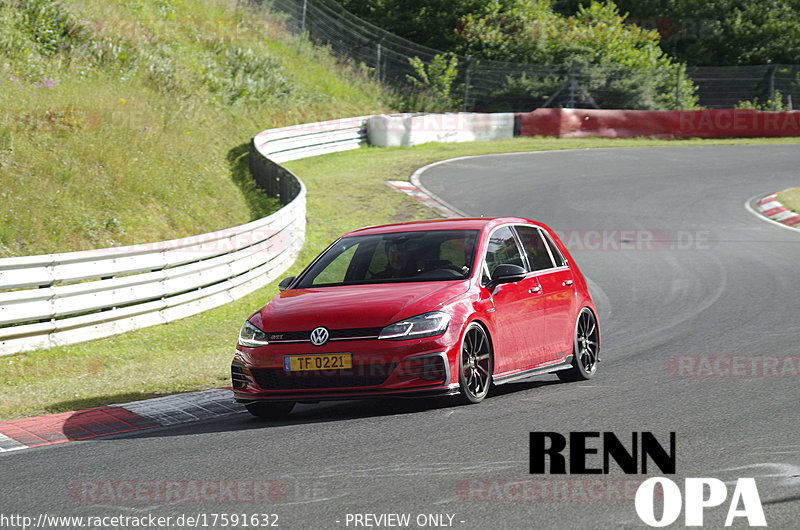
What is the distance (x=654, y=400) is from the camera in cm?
781

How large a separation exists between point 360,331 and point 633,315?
23.2ft

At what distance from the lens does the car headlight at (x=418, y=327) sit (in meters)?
7.30

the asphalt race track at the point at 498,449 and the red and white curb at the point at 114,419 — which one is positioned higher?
the asphalt race track at the point at 498,449

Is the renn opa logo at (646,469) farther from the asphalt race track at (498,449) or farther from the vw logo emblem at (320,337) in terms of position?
the vw logo emblem at (320,337)

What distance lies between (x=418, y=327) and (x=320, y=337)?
0.70 m

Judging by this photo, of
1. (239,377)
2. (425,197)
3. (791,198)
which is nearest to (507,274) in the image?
(239,377)

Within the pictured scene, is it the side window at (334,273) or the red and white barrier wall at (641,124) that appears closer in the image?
the side window at (334,273)

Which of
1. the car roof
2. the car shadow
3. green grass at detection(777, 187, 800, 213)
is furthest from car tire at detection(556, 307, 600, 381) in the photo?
green grass at detection(777, 187, 800, 213)

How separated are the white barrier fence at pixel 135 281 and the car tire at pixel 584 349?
5.35 metres

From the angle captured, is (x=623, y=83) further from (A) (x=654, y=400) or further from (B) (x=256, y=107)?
(A) (x=654, y=400)

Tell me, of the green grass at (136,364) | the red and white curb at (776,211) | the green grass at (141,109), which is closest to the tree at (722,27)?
the green grass at (141,109)

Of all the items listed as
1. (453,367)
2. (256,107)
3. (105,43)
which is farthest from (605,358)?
(256,107)

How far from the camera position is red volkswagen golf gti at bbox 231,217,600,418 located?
7305 mm

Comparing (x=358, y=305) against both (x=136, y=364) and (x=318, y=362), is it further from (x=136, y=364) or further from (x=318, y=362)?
(x=136, y=364)
